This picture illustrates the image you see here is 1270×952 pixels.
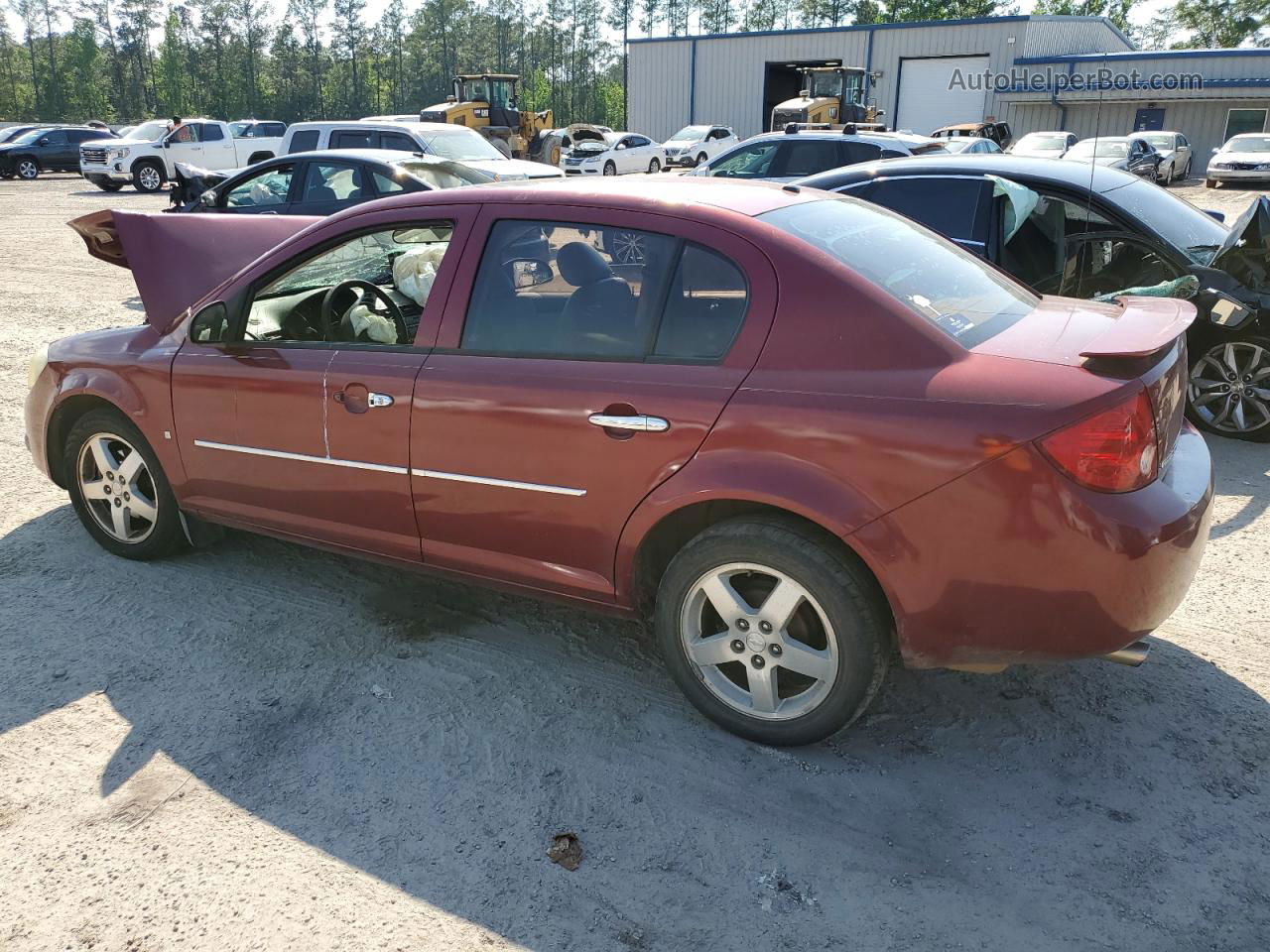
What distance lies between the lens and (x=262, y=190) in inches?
437

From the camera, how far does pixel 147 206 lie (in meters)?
23.5

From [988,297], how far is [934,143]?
11673 mm

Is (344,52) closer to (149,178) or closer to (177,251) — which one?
(149,178)

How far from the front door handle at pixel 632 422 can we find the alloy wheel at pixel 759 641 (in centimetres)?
46

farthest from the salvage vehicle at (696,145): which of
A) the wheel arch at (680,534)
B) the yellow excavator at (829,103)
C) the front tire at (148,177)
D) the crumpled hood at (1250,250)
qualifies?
the wheel arch at (680,534)

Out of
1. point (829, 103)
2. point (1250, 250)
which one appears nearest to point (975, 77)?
point (829, 103)

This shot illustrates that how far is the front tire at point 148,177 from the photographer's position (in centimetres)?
2761

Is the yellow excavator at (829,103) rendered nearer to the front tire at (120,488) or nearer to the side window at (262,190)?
Result: the side window at (262,190)

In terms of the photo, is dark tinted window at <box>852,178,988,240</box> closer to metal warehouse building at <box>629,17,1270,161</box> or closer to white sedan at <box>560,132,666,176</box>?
white sedan at <box>560,132,666,176</box>

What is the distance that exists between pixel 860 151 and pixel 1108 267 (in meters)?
6.71

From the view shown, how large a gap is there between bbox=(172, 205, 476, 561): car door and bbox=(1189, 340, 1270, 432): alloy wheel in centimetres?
475

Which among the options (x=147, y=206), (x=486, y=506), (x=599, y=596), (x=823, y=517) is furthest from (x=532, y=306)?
(x=147, y=206)

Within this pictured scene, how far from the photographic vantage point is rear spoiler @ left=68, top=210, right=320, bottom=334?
459cm

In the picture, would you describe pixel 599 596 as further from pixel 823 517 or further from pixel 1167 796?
pixel 1167 796
